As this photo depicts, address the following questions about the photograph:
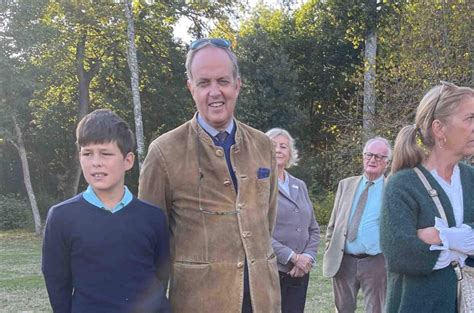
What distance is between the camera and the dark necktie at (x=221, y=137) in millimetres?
2758

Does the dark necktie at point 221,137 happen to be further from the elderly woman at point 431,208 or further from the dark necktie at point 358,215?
the dark necktie at point 358,215

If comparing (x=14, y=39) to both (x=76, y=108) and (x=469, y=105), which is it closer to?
(x=76, y=108)

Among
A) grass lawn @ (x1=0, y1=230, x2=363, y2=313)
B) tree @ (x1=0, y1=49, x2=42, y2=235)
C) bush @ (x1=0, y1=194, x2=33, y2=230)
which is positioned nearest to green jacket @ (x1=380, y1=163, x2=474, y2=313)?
grass lawn @ (x1=0, y1=230, x2=363, y2=313)

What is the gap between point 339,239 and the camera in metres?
5.40

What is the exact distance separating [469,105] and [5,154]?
26.0 meters

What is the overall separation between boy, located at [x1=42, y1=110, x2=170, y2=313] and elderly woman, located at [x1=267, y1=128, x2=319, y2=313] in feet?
7.22

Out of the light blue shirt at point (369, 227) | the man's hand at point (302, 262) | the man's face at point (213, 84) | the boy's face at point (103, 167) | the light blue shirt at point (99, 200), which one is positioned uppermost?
the man's face at point (213, 84)

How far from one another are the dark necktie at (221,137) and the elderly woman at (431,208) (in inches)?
32.2

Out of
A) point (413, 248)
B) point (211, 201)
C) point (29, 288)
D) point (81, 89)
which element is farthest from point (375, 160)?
point (81, 89)

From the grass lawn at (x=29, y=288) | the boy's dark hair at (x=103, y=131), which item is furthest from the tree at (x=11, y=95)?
the boy's dark hair at (x=103, y=131)

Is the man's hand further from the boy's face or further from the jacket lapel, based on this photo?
the boy's face

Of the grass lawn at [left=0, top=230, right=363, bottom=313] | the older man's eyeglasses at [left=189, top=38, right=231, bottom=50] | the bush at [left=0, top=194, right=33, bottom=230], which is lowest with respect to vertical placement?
the grass lawn at [left=0, top=230, right=363, bottom=313]

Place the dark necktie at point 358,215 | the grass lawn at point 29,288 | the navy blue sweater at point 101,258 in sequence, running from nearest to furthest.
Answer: the navy blue sweater at point 101,258 → the dark necktie at point 358,215 → the grass lawn at point 29,288

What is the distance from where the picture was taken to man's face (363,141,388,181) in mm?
5398
